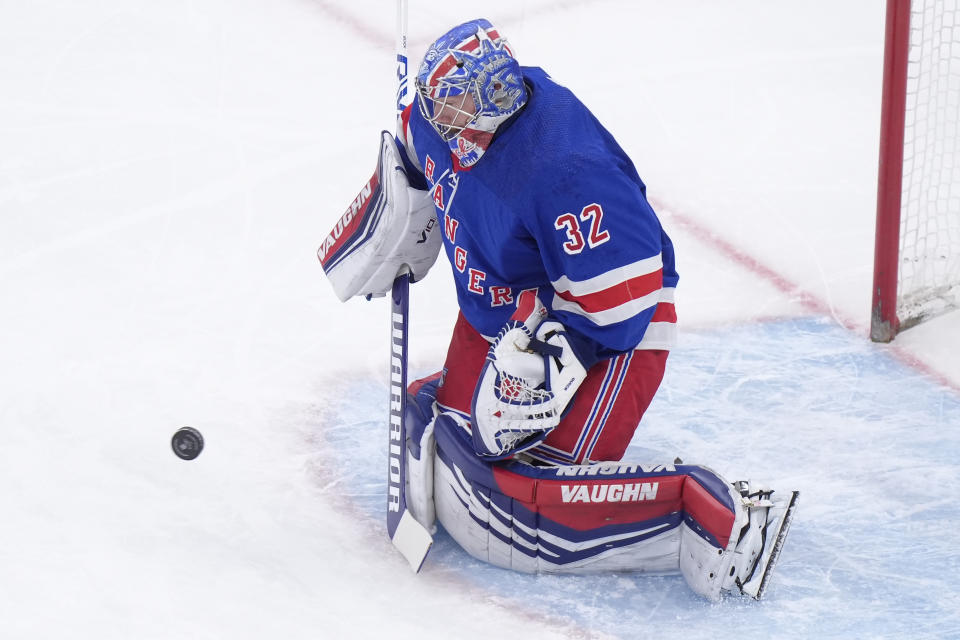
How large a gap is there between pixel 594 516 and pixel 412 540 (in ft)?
1.24

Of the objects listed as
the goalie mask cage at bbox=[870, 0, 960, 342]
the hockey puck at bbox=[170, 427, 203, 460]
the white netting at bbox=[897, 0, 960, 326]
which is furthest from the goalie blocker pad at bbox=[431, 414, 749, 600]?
the white netting at bbox=[897, 0, 960, 326]

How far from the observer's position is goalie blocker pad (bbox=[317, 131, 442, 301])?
2.88 m

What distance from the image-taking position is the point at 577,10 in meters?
5.64

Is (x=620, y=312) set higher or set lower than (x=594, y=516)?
higher

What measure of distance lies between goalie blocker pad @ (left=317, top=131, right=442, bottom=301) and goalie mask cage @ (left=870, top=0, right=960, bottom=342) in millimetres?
1312

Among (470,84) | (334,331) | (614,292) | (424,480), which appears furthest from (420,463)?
(334,331)

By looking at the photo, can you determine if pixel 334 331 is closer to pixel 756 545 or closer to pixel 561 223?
pixel 561 223

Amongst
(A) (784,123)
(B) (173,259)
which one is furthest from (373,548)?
(A) (784,123)

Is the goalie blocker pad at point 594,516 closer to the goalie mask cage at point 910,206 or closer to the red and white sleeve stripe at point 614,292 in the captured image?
the red and white sleeve stripe at point 614,292

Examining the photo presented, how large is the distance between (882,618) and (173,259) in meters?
2.27

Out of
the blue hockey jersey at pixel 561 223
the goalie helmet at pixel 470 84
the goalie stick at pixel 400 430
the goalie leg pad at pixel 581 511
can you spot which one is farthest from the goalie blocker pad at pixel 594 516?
the goalie helmet at pixel 470 84

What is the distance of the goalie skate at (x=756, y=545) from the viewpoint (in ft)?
8.36

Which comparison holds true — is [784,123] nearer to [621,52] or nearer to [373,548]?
[621,52]

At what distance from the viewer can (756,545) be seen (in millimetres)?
2578
